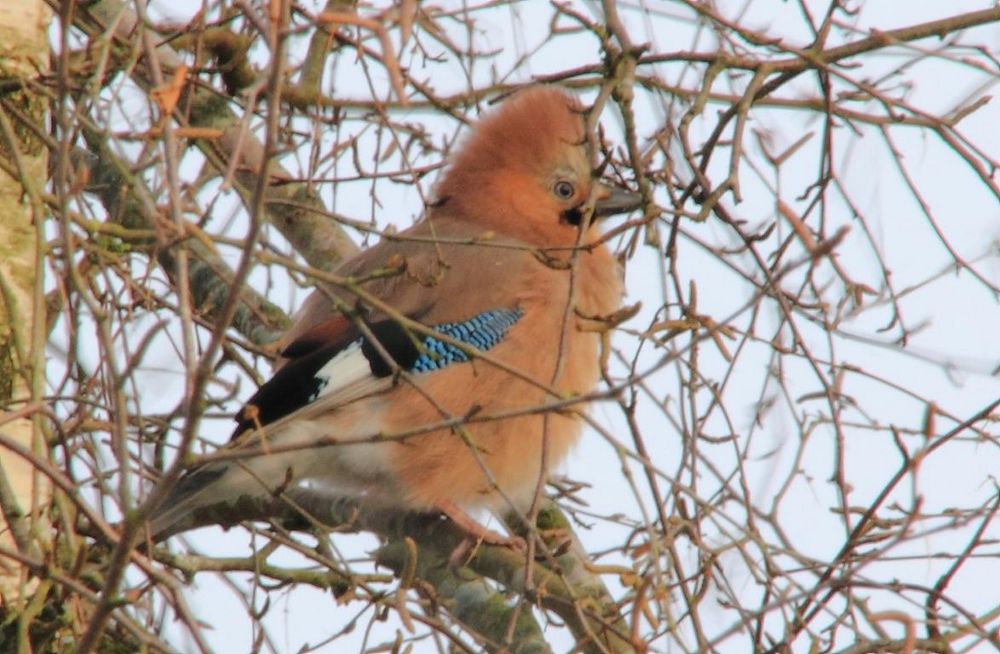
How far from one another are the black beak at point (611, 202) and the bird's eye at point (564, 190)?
11.4 inches

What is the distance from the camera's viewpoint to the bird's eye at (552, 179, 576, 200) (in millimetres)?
5820

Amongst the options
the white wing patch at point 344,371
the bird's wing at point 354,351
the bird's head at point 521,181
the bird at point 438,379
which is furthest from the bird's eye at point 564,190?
the white wing patch at point 344,371

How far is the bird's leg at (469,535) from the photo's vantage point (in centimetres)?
441

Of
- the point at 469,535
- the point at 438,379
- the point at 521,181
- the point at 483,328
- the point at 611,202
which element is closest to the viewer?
the point at 469,535

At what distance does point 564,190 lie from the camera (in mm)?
5836

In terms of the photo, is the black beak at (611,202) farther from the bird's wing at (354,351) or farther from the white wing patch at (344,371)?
the white wing patch at (344,371)

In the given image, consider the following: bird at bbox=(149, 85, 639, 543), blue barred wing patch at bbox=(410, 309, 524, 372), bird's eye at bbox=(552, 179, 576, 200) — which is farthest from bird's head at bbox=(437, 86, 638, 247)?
blue barred wing patch at bbox=(410, 309, 524, 372)

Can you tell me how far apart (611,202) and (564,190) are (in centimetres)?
41

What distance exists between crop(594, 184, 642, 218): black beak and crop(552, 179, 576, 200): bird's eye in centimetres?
29

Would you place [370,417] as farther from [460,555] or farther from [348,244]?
[348,244]

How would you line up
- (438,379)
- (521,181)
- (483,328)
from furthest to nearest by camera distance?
(521,181), (483,328), (438,379)

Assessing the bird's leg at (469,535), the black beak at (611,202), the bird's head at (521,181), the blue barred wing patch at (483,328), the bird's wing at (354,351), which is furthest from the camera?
the bird's head at (521,181)

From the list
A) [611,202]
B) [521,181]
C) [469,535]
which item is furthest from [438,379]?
[521,181]

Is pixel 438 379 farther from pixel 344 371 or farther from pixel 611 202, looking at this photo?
pixel 611 202
